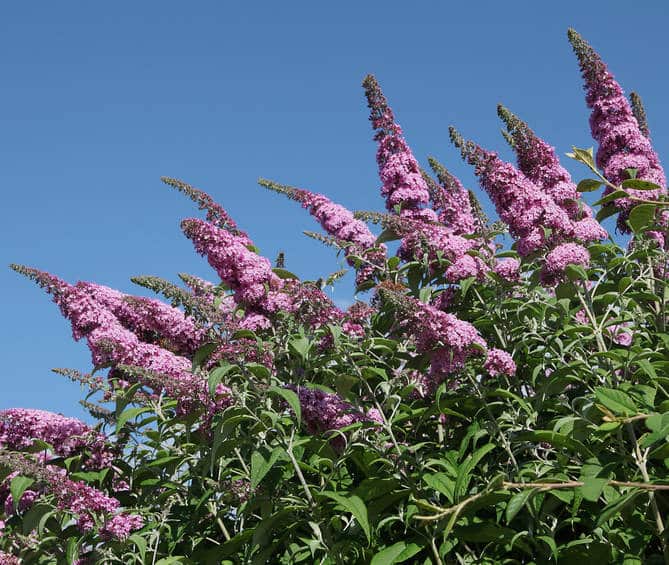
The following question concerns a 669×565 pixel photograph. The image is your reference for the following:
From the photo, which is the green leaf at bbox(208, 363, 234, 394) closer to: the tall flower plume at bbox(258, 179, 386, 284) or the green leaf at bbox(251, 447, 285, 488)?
the green leaf at bbox(251, 447, 285, 488)

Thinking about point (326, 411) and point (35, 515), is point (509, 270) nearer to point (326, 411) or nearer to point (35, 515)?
point (326, 411)

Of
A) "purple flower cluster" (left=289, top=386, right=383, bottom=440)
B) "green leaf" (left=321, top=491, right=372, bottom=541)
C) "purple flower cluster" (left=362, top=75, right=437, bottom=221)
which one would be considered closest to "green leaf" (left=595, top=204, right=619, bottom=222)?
"purple flower cluster" (left=362, top=75, right=437, bottom=221)

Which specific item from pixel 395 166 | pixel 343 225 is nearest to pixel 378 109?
pixel 395 166

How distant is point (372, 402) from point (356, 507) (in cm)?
144

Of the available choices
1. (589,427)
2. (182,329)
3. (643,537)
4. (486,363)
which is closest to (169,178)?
(182,329)

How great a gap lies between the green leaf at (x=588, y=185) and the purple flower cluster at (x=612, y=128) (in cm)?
537

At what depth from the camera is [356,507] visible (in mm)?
5281

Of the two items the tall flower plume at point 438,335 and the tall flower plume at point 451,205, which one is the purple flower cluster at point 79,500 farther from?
the tall flower plume at point 451,205

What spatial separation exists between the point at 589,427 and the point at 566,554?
2.91 ft

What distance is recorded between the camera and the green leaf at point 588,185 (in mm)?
3239

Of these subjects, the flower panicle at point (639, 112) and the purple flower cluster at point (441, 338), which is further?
the flower panicle at point (639, 112)

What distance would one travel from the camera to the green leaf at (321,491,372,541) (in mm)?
5203

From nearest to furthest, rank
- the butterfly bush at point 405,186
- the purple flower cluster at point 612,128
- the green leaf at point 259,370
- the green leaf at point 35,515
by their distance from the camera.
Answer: the green leaf at point 259,370 < the green leaf at point 35,515 < the butterfly bush at point 405,186 < the purple flower cluster at point 612,128

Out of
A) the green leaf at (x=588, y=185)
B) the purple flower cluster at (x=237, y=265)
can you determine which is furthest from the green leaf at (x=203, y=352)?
the green leaf at (x=588, y=185)
